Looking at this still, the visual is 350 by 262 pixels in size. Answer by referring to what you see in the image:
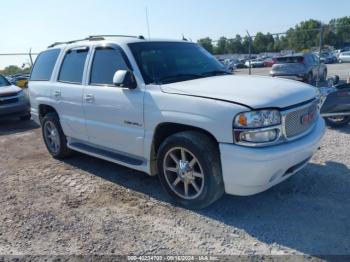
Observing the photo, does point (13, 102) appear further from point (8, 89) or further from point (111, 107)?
point (111, 107)

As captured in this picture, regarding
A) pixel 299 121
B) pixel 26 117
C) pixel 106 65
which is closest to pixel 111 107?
pixel 106 65

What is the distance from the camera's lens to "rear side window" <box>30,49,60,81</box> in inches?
233

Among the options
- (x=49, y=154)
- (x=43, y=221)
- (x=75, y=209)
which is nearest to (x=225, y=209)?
(x=75, y=209)

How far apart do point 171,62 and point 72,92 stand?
162 centimetres

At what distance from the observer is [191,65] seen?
4664 millimetres

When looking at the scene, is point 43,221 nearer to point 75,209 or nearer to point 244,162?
point 75,209

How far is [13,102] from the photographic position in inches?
399

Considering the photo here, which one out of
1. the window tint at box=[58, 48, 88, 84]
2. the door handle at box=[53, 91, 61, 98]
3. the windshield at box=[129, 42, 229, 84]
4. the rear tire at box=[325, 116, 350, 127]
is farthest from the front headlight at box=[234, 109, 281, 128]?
the rear tire at box=[325, 116, 350, 127]

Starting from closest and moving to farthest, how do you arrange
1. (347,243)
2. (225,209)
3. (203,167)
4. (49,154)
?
(347,243), (203,167), (225,209), (49,154)

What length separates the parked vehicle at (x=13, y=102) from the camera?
9.91 m

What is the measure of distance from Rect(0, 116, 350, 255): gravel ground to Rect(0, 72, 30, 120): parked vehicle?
5204 mm

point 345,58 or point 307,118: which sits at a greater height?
point 307,118

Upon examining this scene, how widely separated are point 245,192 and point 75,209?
80.6 inches

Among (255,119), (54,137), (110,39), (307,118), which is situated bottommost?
(54,137)
